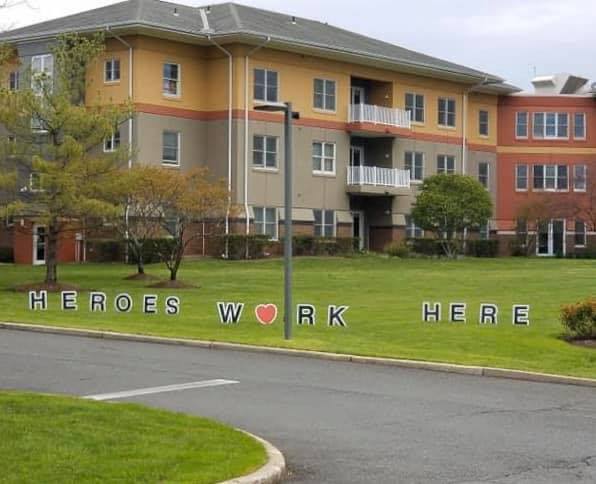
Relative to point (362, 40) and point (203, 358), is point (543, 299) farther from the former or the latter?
point (362, 40)

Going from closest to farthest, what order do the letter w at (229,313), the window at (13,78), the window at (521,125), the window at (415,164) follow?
the letter w at (229,313), the window at (13,78), the window at (415,164), the window at (521,125)

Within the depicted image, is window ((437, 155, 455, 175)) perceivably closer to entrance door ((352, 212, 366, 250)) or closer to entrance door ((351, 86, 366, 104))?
entrance door ((352, 212, 366, 250))

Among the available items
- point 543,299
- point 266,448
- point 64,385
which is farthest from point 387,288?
point 266,448

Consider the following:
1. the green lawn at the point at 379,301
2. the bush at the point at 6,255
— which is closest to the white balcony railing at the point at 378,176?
the green lawn at the point at 379,301

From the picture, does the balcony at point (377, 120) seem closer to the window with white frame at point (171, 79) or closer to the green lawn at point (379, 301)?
the green lawn at point (379, 301)

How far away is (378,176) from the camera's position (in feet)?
187

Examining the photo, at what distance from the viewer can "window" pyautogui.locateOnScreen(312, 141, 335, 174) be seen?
54.9m

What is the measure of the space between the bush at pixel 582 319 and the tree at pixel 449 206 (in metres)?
33.5

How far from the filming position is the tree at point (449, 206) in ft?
180

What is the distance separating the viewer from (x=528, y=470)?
9836 mm

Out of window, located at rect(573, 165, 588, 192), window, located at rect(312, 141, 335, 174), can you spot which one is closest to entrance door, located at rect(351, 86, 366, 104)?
window, located at rect(312, 141, 335, 174)

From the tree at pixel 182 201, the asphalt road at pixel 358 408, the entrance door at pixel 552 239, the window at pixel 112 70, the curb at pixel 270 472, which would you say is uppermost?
the window at pixel 112 70

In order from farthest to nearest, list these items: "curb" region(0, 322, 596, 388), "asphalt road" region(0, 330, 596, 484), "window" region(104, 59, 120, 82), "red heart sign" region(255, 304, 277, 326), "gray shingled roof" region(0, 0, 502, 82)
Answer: "window" region(104, 59, 120, 82) < "gray shingled roof" region(0, 0, 502, 82) < "red heart sign" region(255, 304, 277, 326) < "curb" region(0, 322, 596, 388) < "asphalt road" region(0, 330, 596, 484)

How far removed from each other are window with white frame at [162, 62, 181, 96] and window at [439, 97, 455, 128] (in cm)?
1612
